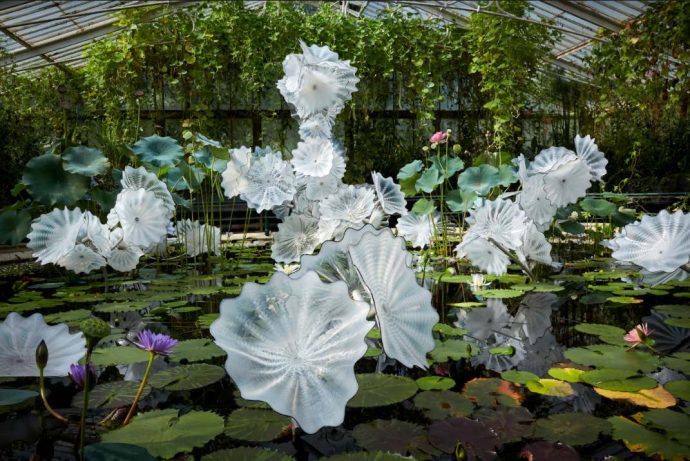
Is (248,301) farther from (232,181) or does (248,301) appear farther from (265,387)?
(232,181)

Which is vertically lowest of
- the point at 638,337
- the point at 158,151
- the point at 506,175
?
the point at 638,337

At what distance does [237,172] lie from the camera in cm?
346

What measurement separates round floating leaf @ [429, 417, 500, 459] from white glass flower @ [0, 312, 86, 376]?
72cm

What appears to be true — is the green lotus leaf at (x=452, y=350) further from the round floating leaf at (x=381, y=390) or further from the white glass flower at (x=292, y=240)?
the white glass flower at (x=292, y=240)

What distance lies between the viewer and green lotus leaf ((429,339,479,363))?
61.7 inches

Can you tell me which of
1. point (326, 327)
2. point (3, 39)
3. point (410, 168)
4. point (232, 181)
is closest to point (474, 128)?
point (410, 168)

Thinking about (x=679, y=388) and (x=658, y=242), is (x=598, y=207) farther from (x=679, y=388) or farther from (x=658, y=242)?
(x=679, y=388)

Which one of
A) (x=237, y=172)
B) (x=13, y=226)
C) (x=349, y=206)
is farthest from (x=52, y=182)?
(x=349, y=206)

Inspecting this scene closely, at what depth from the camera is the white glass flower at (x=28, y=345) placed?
3.70 ft

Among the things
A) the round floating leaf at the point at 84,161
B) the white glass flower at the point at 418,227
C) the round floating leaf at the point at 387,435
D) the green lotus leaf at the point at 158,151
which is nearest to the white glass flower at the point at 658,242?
the white glass flower at the point at 418,227

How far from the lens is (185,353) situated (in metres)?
1.62

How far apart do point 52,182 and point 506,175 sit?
2590 millimetres

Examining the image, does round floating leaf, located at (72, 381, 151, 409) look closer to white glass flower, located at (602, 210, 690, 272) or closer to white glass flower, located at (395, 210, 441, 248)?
white glass flower, located at (602, 210, 690, 272)

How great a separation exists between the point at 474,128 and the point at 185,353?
7.78m
